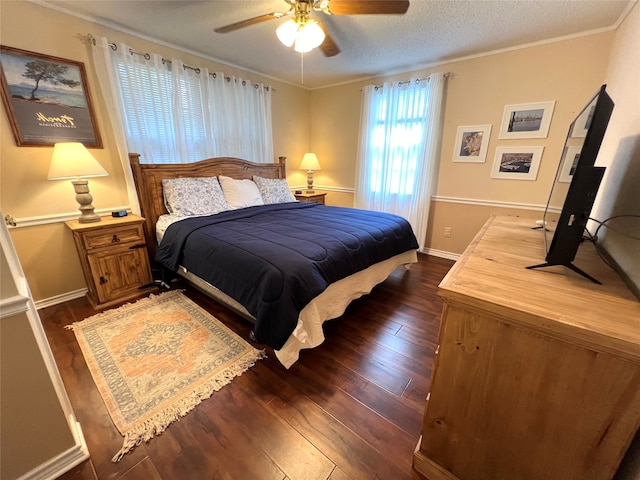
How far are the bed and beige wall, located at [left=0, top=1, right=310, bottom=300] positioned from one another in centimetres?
31

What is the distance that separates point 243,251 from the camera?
177cm

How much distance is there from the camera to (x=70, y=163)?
6.65ft

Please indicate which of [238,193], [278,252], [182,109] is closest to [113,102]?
[182,109]

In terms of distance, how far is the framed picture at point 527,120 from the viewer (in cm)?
271

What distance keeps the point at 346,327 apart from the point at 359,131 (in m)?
3.07

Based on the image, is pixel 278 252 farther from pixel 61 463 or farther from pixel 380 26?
pixel 380 26

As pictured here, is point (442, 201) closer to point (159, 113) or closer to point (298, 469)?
point (298, 469)

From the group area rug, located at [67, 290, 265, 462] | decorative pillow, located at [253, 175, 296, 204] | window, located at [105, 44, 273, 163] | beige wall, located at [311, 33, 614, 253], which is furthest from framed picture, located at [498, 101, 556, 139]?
area rug, located at [67, 290, 265, 462]

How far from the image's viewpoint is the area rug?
54.1 inches

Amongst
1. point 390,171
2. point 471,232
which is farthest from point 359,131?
point 471,232

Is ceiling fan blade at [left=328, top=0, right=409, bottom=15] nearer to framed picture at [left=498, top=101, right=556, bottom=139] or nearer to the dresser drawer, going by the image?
framed picture at [left=498, top=101, right=556, bottom=139]

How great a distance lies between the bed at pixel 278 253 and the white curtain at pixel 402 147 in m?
1.12

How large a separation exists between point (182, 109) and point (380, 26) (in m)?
2.25

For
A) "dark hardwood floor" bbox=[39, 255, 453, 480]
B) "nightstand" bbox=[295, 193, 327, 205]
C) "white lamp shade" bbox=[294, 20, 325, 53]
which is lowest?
"dark hardwood floor" bbox=[39, 255, 453, 480]
